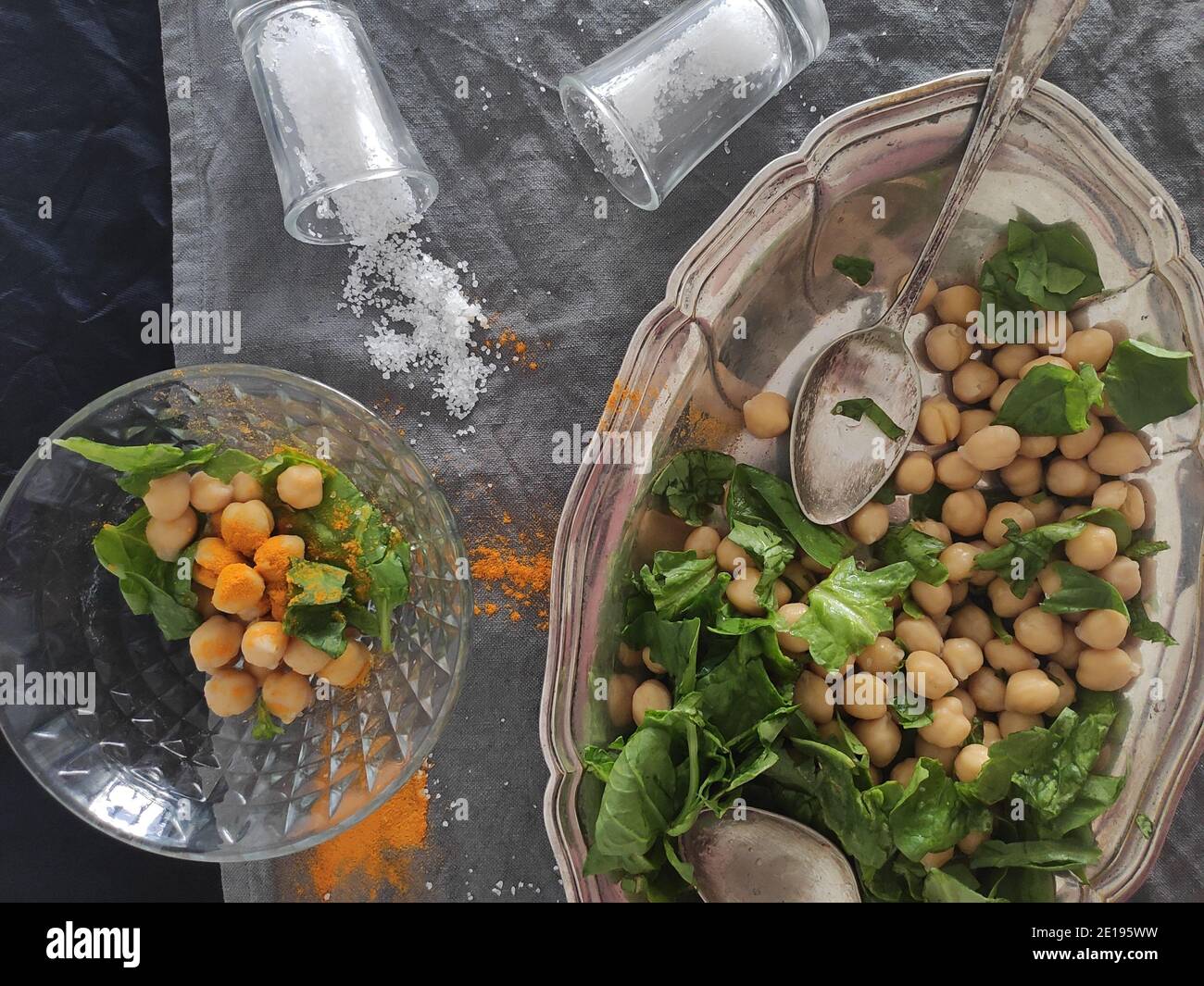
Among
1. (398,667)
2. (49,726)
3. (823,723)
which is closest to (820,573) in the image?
(823,723)

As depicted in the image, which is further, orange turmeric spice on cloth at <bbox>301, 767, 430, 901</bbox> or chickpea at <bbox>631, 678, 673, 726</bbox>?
orange turmeric spice on cloth at <bbox>301, 767, 430, 901</bbox>

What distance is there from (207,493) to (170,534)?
0.05 meters

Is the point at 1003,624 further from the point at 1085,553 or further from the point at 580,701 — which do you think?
the point at 580,701

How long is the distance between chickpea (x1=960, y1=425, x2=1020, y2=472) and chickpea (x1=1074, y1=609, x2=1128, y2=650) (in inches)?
6.9

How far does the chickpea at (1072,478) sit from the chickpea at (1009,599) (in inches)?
4.1

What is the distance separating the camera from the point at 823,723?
0.96 metres

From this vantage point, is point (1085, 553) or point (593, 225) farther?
point (593, 225)

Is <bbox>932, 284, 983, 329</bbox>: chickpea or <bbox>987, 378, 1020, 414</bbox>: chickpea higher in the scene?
<bbox>932, 284, 983, 329</bbox>: chickpea

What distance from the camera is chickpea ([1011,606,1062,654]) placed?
98 cm

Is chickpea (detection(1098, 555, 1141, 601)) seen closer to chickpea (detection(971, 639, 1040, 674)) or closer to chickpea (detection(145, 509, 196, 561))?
chickpea (detection(971, 639, 1040, 674))

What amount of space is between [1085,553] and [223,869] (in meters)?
0.98

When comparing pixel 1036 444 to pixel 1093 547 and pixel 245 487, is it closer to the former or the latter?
pixel 1093 547

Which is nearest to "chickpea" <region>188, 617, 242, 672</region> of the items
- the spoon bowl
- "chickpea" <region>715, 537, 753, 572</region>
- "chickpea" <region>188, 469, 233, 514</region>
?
"chickpea" <region>188, 469, 233, 514</region>

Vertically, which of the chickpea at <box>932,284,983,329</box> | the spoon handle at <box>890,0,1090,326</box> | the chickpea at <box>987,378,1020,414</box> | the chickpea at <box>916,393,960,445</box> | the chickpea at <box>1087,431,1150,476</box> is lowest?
the chickpea at <box>1087,431,1150,476</box>
